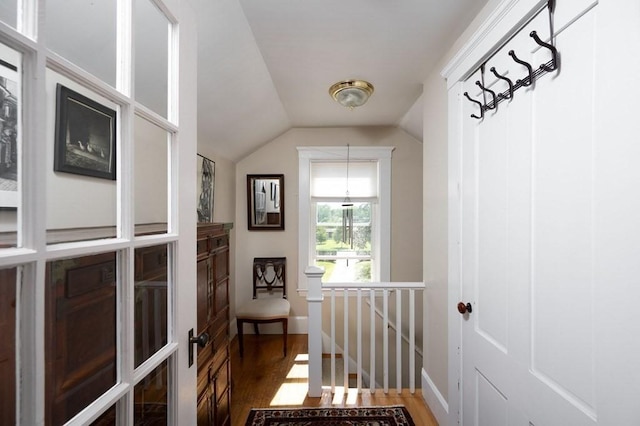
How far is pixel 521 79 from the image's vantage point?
1.00 metres

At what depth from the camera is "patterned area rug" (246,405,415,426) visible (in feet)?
5.61

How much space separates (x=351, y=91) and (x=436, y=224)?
1.24 meters

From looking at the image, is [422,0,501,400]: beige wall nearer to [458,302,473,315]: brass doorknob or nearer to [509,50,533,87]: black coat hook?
[458,302,473,315]: brass doorknob

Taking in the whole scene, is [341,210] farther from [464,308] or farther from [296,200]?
[464,308]

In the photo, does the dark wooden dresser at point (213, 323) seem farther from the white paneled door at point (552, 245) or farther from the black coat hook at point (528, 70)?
the black coat hook at point (528, 70)

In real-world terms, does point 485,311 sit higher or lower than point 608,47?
lower

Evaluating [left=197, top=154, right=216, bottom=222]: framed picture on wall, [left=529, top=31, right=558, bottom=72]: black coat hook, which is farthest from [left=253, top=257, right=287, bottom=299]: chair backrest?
[left=529, top=31, right=558, bottom=72]: black coat hook

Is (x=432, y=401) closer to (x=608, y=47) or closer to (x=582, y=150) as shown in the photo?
(x=582, y=150)

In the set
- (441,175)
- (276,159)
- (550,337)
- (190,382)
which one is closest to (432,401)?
(550,337)

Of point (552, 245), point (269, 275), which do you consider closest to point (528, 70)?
point (552, 245)

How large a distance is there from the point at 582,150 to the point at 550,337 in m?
0.61

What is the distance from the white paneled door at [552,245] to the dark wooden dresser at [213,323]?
1.29 m

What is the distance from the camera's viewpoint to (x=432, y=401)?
1.79 m

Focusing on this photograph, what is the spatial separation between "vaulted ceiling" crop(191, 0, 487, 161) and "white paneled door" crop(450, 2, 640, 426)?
17.8 inches
